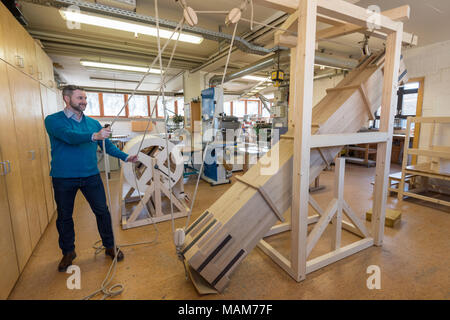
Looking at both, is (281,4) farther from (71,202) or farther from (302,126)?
(71,202)

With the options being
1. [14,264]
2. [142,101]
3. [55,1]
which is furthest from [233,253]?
[142,101]

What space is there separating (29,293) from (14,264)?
275mm

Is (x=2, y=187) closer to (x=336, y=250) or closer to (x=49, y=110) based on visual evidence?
(x=49, y=110)

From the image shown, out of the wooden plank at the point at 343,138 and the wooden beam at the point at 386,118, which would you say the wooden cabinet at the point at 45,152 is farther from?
the wooden beam at the point at 386,118

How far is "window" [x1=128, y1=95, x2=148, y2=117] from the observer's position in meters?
11.0

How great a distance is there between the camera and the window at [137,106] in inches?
435

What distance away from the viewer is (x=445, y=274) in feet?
6.27

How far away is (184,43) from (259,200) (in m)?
4.37

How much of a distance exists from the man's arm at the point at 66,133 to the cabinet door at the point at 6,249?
0.45 meters

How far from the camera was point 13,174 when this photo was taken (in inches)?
74.5

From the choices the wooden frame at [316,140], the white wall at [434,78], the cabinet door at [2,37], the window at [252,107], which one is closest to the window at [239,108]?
the window at [252,107]

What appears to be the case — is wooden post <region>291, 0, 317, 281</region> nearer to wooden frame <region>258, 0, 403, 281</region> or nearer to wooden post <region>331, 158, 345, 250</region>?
wooden frame <region>258, 0, 403, 281</region>

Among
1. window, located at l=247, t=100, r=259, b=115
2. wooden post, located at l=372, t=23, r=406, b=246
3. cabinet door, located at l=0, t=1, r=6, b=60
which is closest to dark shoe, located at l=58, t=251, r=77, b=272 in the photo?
cabinet door, located at l=0, t=1, r=6, b=60
